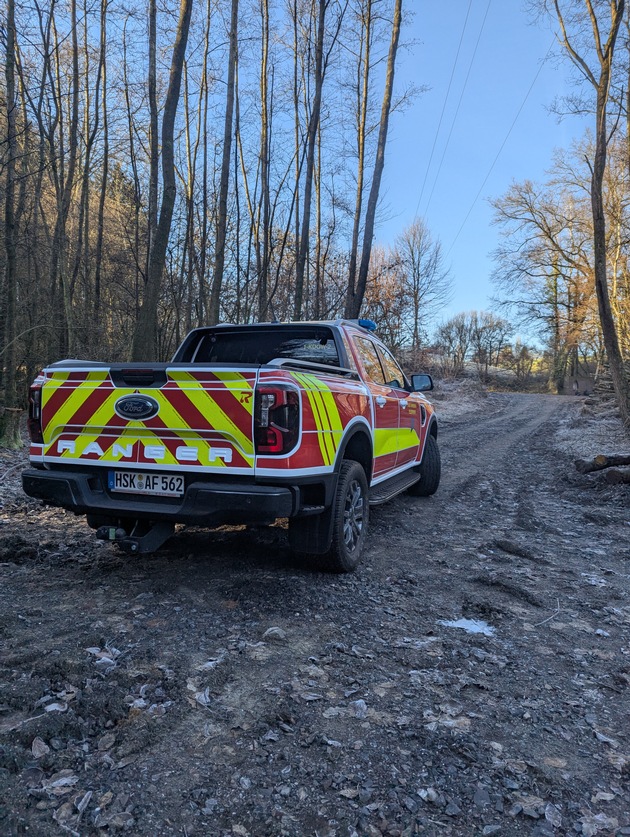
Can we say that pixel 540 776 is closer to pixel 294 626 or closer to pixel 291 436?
pixel 294 626

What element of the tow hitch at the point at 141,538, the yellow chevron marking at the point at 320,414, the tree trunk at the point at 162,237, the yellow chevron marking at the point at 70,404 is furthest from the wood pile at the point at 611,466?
the tree trunk at the point at 162,237

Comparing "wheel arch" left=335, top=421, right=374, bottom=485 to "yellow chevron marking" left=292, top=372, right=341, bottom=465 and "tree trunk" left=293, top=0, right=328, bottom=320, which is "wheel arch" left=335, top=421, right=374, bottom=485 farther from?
"tree trunk" left=293, top=0, right=328, bottom=320

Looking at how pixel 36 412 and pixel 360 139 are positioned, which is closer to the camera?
pixel 36 412

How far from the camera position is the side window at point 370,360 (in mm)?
5214

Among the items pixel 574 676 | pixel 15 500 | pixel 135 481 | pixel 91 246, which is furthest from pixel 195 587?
pixel 91 246

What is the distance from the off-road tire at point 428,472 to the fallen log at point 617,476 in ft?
7.70

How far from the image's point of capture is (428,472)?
7051 mm

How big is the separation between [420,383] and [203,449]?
378cm

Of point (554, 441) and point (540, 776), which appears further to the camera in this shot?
point (554, 441)

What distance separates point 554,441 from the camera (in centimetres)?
1375

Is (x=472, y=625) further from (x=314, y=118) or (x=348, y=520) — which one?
(x=314, y=118)

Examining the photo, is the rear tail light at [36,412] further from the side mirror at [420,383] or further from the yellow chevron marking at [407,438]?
the side mirror at [420,383]

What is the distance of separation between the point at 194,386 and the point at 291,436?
699 millimetres

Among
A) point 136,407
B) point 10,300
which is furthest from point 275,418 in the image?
point 10,300
